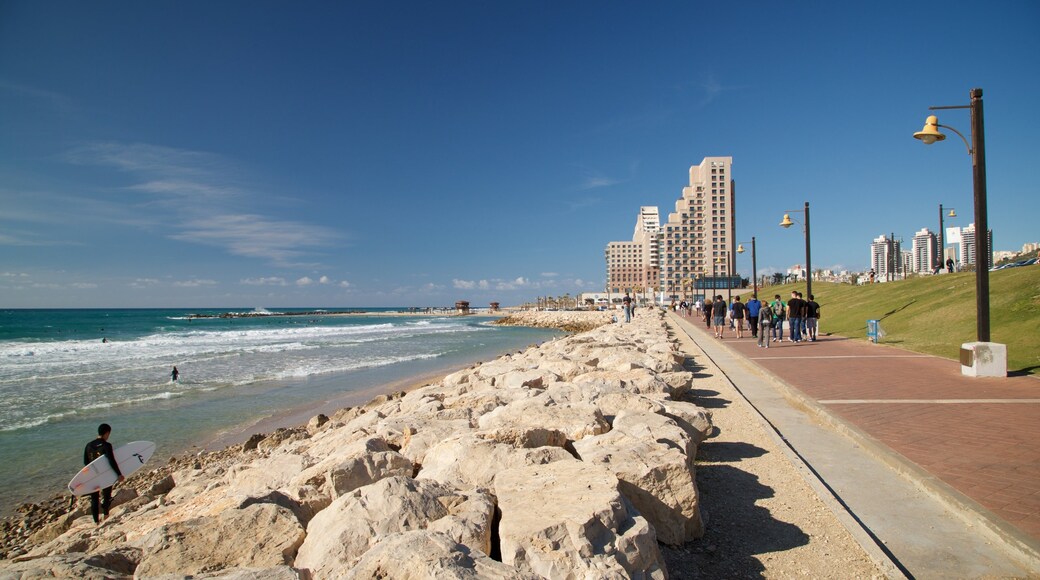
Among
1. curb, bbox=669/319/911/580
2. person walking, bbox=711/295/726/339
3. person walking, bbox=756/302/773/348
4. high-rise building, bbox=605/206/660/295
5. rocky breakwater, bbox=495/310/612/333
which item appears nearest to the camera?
curb, bbox=669/319/911/580

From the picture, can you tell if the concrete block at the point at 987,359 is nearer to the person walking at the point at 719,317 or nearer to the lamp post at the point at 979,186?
the lamp post at the point at 979,186

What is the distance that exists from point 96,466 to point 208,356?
80.8 ft

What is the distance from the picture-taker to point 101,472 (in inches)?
279

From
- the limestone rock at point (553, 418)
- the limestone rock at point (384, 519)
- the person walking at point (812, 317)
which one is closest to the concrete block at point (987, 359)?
the person walking at point (812, 317)

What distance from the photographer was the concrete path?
354cm

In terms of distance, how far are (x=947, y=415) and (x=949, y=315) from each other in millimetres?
11045

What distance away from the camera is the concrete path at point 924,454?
3541 millimetres

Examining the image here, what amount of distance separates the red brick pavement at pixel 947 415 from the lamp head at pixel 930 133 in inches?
172

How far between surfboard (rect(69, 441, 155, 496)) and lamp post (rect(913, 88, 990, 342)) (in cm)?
1421

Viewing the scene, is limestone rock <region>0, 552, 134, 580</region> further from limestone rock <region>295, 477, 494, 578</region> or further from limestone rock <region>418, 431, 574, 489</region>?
limestone rock <region>418, 431, 574, 489</region>

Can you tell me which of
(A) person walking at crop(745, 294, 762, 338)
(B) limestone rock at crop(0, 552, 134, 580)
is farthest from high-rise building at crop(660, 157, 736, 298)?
(B) limestone rock at crop(0, 552, 134, 580)

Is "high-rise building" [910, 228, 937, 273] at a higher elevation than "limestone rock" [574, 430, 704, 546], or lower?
higher

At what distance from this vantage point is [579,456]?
15.0 feet

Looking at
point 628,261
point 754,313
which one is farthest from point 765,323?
point 628,261
